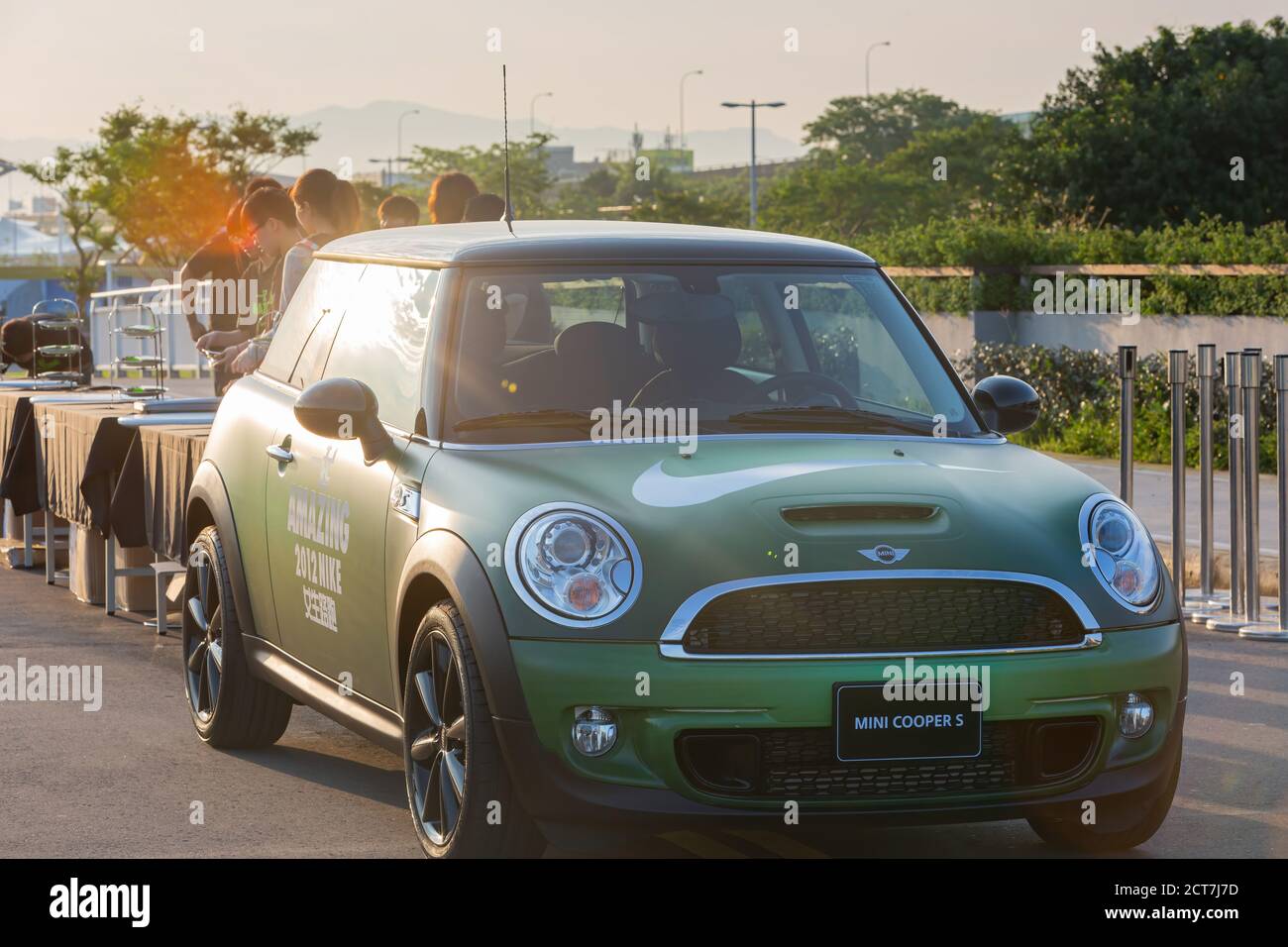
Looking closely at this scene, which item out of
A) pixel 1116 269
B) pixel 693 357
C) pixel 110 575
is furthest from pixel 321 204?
pixel 1116 269

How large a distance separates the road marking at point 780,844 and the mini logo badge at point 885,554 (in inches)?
41.5

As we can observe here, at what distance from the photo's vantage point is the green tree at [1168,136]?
134ft

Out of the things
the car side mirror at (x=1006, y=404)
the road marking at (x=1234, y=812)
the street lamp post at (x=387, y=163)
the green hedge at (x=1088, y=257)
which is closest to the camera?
the road marking at (x=1234, y=812)

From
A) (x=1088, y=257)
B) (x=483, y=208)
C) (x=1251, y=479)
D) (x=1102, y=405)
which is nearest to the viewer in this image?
(x=1251, y=479)

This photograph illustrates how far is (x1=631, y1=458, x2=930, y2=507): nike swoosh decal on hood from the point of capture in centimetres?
511

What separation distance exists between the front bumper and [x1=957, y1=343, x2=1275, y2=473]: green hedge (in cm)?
Answer: 1219

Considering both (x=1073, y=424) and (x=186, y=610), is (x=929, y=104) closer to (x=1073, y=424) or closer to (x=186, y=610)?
(x=1073, y=424)

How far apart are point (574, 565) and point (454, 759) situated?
0.67 m

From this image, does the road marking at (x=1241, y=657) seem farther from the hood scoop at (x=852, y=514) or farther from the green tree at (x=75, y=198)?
the green tree at (x=75, y=198)

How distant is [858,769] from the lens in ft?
16.1

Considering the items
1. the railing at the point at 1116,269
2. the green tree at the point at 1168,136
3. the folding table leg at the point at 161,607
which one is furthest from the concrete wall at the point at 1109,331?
the green tree at the point at 1168,136

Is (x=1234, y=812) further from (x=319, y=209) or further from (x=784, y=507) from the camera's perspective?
(x=319, y=209)

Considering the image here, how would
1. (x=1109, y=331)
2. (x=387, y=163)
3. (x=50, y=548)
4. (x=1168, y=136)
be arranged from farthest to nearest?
(x=387, y=163)
(x=1168, y=136)
(x=1109, y=331)
(x=50, y=548)

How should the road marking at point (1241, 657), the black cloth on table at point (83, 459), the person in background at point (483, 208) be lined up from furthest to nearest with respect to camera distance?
1. the person in background at point (483, 208)
2. the black cloth on table at point (83, 459)
3. the road marking at point (1241, 657)
